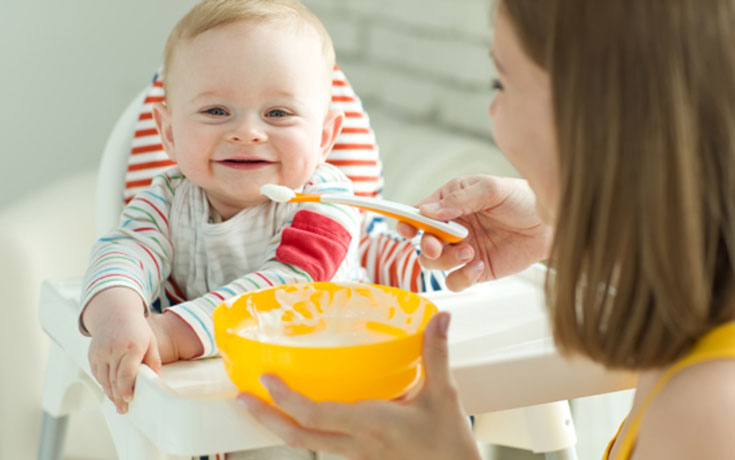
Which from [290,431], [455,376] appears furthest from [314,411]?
[455,376]

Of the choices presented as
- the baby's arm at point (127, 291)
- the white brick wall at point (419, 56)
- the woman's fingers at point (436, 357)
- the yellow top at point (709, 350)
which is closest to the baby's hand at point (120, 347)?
the baby's arm at point (127, 291)

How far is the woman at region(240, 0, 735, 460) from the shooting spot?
0.48 m

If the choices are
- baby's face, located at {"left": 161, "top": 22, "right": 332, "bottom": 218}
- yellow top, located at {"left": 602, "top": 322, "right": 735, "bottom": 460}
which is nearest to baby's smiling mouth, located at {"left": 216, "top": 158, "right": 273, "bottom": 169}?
baby's face, located at {"left": 161, "top": 22, "right": 332, "bottom": 218}

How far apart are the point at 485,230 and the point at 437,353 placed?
337mm

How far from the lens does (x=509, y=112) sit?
583 millimetres

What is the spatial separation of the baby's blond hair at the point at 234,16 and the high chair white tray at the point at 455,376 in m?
0.27

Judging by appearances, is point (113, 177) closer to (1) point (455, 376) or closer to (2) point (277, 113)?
(2) point (277, 113)

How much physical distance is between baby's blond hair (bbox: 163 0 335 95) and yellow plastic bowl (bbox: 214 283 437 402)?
0.95 feet

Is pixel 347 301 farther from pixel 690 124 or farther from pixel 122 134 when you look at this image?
pixel 122 134

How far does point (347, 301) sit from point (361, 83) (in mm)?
1177

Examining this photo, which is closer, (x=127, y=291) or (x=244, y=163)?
(x=127, y=291)

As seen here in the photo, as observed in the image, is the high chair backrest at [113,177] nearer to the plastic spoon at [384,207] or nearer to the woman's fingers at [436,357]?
the plastic spoon at [384,207]

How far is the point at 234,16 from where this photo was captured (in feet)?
2.86

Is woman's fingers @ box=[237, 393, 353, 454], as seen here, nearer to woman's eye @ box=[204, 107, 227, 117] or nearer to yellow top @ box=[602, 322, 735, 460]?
yellow top @ box=[602, 322, 735, 460]
